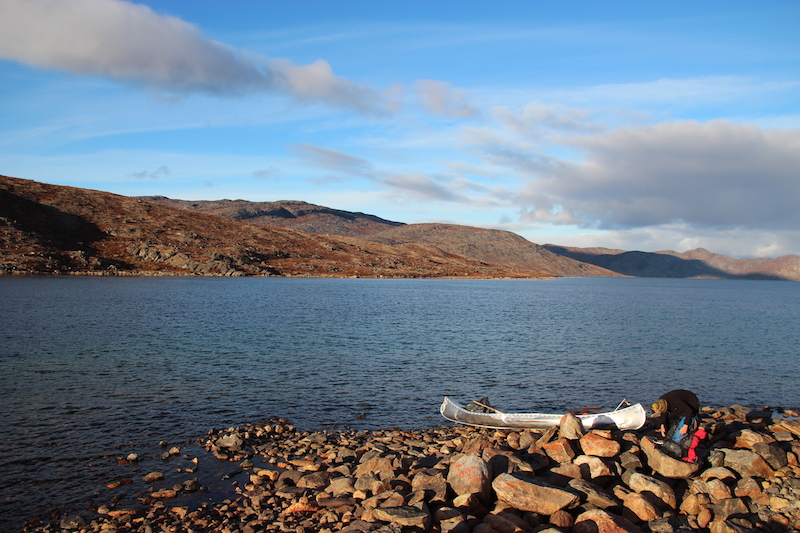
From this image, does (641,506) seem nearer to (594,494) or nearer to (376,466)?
(594,494)

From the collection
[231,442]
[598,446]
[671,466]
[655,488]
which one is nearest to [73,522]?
[231,442]

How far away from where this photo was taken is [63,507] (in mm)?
16000

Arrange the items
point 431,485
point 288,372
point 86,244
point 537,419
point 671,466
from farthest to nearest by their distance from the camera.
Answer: point 86,244
point 288,372
point 537,419
point 671,466
point 431,485

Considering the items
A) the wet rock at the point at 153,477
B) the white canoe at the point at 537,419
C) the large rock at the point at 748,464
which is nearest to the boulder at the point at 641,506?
the large rock at the point at 748,464

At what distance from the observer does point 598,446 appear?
57.0ft

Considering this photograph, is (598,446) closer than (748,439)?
Yes

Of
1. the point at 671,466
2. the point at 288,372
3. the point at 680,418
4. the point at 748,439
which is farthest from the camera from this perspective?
the point at 288,372

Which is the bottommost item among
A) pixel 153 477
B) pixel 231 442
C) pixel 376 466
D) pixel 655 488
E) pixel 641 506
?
pixel 153 477

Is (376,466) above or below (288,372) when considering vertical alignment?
above

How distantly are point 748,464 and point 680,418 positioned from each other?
90.7 inches

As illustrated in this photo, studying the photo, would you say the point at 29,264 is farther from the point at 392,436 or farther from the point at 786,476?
the point at 786,476

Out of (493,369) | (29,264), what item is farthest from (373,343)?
(29,264)

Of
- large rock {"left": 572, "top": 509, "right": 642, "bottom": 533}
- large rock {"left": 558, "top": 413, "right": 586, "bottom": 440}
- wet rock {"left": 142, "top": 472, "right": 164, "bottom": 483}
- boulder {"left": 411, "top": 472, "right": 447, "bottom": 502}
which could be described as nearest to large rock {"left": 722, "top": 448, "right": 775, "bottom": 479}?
large rock {"left": 558, "top": 413, "right": 586, "bottom": 440}

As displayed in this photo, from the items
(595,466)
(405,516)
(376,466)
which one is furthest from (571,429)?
(405,516)
